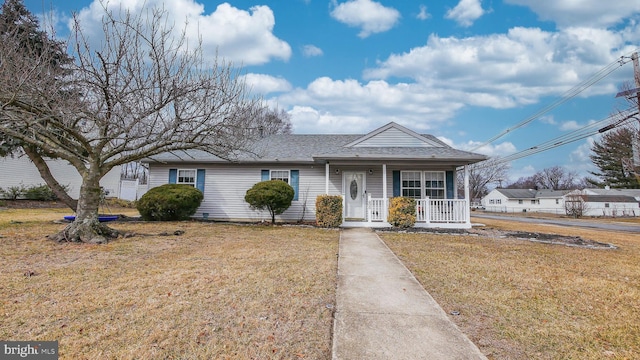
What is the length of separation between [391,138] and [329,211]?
14.6ft

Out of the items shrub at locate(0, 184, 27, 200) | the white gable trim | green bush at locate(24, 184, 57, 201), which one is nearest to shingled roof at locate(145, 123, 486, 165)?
the white gable trim

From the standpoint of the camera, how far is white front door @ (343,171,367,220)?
12.5 meters

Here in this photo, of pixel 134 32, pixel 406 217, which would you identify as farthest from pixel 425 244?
pixel 134 32

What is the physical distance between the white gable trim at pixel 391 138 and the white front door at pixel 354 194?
4.56 ft

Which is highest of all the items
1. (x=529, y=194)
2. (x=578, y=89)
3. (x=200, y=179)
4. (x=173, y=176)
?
(x=578, y=89)

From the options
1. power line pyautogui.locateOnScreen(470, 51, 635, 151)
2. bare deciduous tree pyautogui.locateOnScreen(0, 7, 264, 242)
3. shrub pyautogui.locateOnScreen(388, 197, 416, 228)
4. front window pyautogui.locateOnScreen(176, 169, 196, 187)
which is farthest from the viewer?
power line pyautogui.locateOnScreen(470, 51, 635, 151)

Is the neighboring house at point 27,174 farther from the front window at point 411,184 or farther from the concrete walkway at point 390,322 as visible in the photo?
the concrete walkway at point 390,322

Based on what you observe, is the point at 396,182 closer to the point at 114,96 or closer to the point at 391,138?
the point at 391,138

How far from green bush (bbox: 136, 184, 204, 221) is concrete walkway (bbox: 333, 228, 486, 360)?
8296mm

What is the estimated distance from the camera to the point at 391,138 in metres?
12.6

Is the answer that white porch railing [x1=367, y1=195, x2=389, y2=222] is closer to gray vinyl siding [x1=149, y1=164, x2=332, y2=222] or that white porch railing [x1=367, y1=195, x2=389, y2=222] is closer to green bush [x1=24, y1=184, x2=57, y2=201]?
gray vinyl siding [x1=149, y1=164, x2=332, y2=222]

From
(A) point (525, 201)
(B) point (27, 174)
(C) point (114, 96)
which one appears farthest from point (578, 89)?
(B) point (27, 174)

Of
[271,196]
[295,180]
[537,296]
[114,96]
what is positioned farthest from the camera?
[295,180]

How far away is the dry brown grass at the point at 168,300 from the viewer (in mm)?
2502
